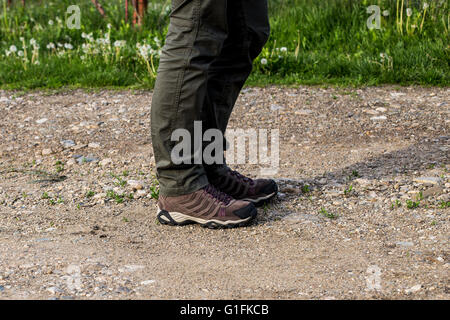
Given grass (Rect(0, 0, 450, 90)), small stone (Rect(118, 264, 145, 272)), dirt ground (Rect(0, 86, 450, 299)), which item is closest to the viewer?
dirt ground (Rect(0, 86, 450, 299))

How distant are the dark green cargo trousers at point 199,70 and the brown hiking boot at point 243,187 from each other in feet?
0.32

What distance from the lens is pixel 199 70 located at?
2953 millimetres

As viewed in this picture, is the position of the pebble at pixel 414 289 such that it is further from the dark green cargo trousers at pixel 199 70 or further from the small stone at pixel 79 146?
the small stone at pixel 79 146

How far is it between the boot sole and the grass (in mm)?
2470

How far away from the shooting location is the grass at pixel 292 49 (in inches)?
217

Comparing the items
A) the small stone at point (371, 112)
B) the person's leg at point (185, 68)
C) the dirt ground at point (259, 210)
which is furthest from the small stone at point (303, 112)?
the person's leg at point (185, 68)

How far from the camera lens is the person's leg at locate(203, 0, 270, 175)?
3111 millimetres

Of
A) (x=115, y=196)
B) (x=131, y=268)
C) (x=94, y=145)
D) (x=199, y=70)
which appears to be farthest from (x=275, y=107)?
(x=131, y=268)

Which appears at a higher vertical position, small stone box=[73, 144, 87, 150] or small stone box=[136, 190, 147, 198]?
small stone box=[73, 144, 87, 150]

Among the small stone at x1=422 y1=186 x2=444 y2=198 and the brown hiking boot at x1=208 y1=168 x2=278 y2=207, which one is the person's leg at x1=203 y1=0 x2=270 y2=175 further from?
the small stone at x1=422 y1=186 x2=444 y2=198

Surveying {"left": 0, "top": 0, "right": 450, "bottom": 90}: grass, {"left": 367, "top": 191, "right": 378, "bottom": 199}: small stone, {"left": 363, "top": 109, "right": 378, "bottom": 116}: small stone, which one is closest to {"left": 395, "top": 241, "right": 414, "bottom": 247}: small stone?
{"left": 367, "top": 191, "right": 378, "bottom": 199}: small stone

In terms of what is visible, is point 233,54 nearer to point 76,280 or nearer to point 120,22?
point 76,280

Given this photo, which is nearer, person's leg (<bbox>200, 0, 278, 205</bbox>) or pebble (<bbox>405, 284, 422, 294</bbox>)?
pebble (<bbox>405, 284, 422, 294</bbox>)

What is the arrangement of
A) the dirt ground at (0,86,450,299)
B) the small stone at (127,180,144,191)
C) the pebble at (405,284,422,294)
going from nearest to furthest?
the pebble at (405,284,422,294)
the dirt ground at (0,86,450,299)
the small stone at (127,180,144,191)
